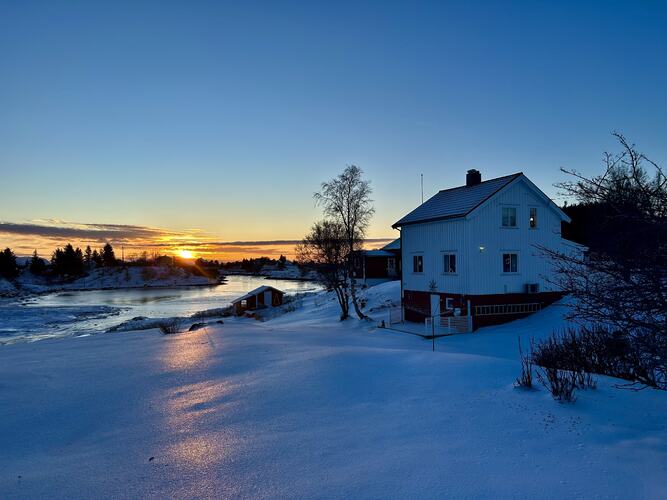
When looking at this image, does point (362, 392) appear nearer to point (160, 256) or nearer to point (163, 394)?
point (163, 394)

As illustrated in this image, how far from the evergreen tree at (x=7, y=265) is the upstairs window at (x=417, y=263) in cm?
11189

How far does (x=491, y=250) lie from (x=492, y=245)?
11.5 inches

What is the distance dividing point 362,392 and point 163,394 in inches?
165

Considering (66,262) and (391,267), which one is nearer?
(391,267)

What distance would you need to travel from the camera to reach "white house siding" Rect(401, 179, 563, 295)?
958 inches

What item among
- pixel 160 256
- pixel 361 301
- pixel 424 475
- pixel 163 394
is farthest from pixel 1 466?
pixel 160 256

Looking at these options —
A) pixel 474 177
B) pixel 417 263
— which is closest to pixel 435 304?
pixel 417 263

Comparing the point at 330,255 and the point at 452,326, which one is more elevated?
the point at 330,255

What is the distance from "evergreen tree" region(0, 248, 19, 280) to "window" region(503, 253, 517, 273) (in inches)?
4636

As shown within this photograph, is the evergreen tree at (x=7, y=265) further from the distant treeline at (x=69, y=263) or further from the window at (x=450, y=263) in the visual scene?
the window at (x=450, y=263)

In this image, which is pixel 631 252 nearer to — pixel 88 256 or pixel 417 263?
pixel 417 263

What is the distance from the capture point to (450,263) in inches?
1010

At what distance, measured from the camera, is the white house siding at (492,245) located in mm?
24344

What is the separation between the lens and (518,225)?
25.4 metres
